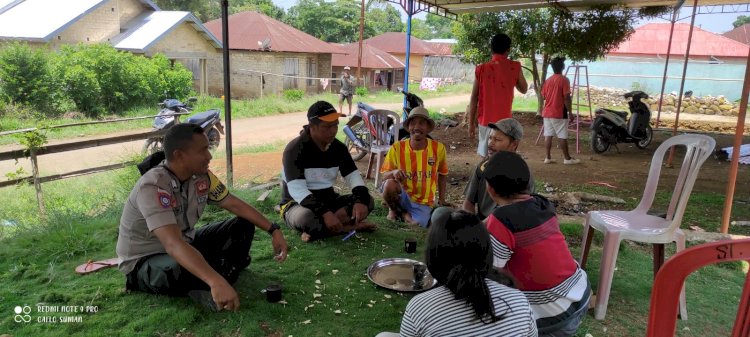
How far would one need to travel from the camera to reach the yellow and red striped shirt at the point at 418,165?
4223mm

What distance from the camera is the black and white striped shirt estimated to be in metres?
1.54

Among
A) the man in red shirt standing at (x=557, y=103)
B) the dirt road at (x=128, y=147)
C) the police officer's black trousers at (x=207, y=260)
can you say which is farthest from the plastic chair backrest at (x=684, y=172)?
the dirt road at (x=128, y=147)

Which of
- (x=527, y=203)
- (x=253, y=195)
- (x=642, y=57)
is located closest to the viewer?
(x=527, y=203)

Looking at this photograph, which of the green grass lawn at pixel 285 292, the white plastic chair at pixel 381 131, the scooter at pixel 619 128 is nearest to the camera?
the green grass lawn at pixel 285 292

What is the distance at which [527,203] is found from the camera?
2.05 m

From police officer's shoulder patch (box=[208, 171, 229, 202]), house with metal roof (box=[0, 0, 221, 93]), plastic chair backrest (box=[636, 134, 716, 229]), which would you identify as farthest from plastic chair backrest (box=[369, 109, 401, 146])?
house with metal roof (box=[0, 0, 221, 93])

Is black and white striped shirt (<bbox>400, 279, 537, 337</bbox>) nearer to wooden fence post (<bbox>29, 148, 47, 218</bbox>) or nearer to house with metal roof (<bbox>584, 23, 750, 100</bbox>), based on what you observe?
wooden fence post (<bbox>29, 148, 47, 218</bbox>)

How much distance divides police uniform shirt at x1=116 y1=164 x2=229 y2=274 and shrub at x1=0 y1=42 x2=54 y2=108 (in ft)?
42.8

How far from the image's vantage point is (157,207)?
8.05 ft

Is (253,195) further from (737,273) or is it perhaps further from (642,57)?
(642,57)

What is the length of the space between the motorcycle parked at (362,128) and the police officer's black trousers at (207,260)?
360cm

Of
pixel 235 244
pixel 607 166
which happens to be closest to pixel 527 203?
pixel 235 244

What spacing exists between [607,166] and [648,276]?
495 cm

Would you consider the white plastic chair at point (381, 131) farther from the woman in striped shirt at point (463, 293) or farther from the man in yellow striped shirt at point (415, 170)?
the woman in striped shirt at point (463, 293)
